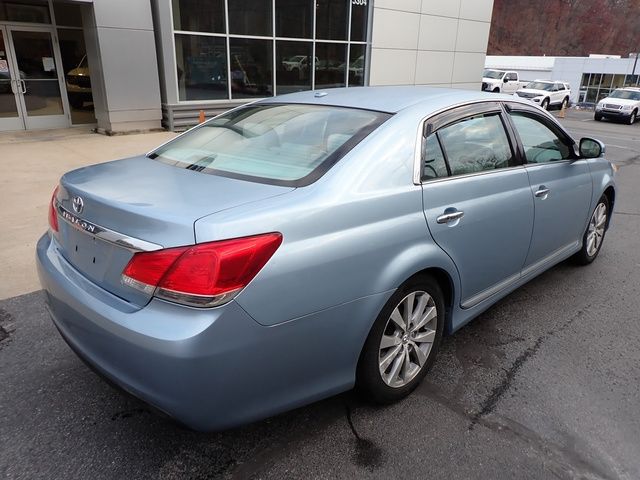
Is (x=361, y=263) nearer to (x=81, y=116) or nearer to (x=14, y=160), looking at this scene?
(x=14, y=160)

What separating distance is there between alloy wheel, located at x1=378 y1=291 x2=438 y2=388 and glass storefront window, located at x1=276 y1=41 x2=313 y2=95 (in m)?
12.4

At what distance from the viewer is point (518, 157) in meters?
3.39

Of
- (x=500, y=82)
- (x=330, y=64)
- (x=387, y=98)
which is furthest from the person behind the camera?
(x=500, y=82)

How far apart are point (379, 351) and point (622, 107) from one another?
90.5ft

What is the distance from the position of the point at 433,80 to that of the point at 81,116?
11763 millimetres

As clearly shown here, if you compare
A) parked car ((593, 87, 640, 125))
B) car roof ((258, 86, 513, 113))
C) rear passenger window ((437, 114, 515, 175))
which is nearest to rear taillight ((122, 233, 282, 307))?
car roof ((258, 86, 513, 113))

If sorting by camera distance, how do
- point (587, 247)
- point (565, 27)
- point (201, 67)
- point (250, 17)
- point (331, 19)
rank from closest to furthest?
point (587, 247), point (201, 67), point (250, 17), point (331, 19), point (565, 27)

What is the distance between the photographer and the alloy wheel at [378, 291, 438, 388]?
2.53 meters

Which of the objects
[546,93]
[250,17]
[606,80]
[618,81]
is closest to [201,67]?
[250,17]

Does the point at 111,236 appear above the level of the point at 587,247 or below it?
above

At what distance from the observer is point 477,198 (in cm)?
291

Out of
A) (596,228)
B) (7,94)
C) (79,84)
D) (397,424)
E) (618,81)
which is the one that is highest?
(79,84)

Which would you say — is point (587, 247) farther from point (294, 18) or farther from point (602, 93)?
point (602, 93)

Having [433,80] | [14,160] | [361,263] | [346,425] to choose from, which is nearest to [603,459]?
[346,425]
